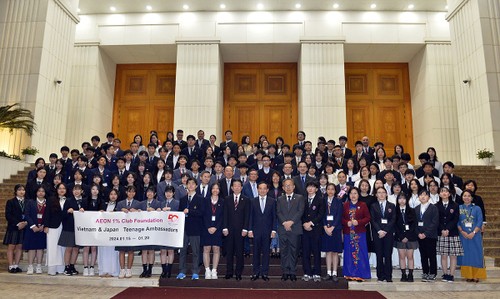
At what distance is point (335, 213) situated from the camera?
6.10m

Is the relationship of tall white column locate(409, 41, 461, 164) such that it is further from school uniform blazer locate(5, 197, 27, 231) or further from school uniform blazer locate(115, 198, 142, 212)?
school uniform blazer locate(5, 197, 27, 231)

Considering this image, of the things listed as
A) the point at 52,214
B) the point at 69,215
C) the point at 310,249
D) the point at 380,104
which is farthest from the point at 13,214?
→ the point at 380,104

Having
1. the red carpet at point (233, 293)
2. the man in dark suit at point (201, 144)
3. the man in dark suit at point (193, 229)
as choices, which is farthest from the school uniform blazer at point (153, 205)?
the man in dark suit at point (201, 144)

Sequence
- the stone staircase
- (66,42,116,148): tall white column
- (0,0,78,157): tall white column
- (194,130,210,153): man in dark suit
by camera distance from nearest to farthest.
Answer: the stone staircase, (194,130,210,153): man in dark suit, (0,0,78,157): tall white column, (66,42,116,148): tall white column

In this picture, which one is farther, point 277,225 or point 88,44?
point 88,44

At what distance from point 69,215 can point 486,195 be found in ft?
30.3

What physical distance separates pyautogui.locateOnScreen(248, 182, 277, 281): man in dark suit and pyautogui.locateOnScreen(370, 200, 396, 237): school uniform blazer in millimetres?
1640

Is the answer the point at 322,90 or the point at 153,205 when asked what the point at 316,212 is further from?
the point at 322,90

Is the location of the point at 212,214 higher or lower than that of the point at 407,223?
higher

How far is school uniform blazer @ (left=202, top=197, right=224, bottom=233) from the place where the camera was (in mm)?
6094

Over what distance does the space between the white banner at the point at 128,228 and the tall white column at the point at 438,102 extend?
11578mm

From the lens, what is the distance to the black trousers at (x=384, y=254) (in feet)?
19.8

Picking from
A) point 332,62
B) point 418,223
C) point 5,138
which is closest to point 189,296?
point 418,223

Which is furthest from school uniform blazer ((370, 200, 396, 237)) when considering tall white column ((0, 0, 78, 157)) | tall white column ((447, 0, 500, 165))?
tall white column ((0, 0, 78, 157))
